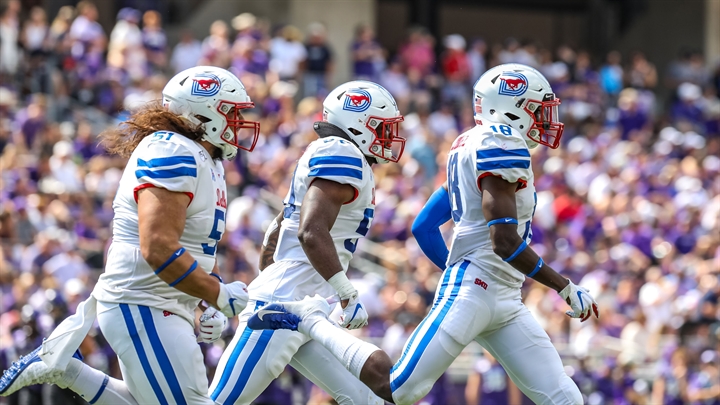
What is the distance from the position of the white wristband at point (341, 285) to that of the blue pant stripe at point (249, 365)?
0.44 meters

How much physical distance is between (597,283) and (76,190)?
20.2ft

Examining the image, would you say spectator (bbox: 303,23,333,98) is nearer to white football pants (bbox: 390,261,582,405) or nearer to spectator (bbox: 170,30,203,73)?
spectator (bbox: 170,30,203,73)

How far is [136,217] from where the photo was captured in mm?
5391

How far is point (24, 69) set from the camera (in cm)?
1592

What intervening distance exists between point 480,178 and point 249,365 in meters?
1.48

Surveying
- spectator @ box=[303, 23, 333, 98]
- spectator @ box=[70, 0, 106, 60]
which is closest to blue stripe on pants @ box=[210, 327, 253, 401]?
spectator @ box=[70, 0, 106, 60]

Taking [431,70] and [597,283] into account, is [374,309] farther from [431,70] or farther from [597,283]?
[431,70]

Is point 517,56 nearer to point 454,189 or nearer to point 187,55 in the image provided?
point 187,55

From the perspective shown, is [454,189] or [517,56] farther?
[517,56]

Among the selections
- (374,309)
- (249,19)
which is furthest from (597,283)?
(249,19)

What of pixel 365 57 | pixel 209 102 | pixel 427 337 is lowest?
pixel 427 337

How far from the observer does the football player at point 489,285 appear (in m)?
5.73

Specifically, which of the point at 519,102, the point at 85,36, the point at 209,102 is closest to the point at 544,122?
the point at 519,102

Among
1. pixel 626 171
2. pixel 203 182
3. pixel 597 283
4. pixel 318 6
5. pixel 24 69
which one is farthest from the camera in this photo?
pixel 318 6
